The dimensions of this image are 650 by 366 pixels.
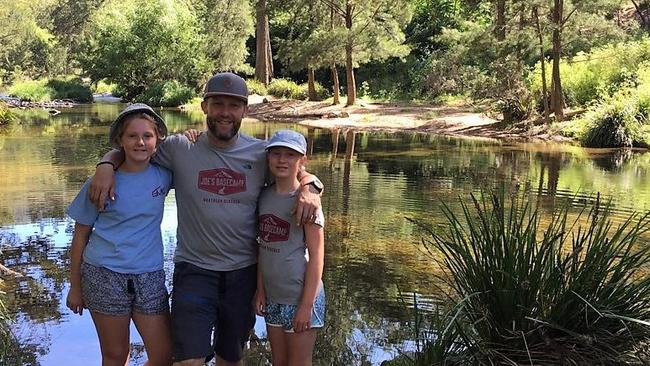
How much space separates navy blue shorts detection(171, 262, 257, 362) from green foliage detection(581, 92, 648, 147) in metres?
15.2

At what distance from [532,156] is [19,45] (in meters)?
56.0

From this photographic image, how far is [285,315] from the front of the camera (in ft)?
9.66

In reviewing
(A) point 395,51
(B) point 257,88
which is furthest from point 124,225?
(B) point 257,88

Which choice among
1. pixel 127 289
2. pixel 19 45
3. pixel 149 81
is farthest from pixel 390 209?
pixel 19 45

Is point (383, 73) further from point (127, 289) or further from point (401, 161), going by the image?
point (127, 289)

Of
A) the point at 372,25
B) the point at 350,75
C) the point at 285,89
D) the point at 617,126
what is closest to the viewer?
the point at 617,126

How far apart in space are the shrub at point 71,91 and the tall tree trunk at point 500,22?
90.0 ft

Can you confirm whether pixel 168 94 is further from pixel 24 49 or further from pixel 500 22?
pixel 24 49

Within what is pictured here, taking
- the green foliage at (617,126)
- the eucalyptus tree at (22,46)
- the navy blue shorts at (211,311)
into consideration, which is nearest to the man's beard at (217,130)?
the navy blue shorts at (211,311)

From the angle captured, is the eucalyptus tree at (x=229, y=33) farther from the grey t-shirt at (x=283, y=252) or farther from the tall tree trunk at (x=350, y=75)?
the grey t-shirt at (x=283, y=252)

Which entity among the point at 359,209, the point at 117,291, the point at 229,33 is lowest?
the point at 359,209

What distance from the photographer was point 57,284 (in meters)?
5.62

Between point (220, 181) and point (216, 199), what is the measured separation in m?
0.08

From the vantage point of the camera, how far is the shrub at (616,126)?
16.2 meters
